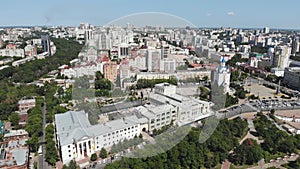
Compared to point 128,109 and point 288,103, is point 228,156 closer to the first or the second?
point 128,109

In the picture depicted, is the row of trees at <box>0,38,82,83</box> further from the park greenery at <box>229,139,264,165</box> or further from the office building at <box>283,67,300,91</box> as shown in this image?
the office building at <box>283,67,300,91</box>

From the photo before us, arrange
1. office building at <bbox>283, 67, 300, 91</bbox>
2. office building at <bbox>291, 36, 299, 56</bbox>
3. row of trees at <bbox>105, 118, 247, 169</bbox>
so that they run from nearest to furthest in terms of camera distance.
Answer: row of trees at <bbox>105, 118, 247, 169</bbox> → office building at <bbox>283, 67, 300, 91</bbox> → office building at <bbox>291, 36, 299, 56</bbox>

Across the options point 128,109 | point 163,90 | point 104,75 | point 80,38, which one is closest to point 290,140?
point 163,90

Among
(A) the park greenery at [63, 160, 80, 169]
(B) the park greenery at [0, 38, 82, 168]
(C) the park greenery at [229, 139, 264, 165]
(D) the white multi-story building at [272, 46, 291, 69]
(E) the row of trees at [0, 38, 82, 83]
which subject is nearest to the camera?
(A) the park greenery at [63, 160, 80, 169]

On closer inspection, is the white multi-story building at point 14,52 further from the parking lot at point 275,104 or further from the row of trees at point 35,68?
the parking lot at point 275,104

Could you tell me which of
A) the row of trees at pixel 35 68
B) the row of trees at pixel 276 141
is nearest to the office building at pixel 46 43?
the row of trees at pixel 35 68

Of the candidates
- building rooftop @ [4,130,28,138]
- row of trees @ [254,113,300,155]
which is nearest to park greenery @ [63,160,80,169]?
building rooftop @ [4,130,28,138]

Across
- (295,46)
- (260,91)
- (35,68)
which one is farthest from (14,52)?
(295,46)
